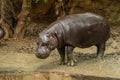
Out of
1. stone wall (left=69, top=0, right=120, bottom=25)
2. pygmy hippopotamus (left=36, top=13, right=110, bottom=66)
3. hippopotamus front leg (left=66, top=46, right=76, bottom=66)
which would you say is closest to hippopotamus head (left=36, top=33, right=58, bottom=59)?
pygmy hippopotamus (left=36, top=13, right=110, bottom=66)

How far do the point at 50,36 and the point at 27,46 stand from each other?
1349mm

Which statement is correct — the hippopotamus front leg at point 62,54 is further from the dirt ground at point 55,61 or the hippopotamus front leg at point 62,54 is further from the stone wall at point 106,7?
the stone wall at point 106,7

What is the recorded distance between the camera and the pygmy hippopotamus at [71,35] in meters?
4.78

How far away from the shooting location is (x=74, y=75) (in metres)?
4.62

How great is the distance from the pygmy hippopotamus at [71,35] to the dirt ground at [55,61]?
0.20m

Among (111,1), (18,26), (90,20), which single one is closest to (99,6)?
(111,1)

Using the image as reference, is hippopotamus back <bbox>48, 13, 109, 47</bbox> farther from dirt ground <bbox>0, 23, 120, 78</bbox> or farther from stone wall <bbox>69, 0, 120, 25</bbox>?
stone wall <bbox>69, 0, 120, 25</bbox>

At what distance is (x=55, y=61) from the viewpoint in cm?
526

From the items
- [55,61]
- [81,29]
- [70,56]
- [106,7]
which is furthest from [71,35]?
[106,7]

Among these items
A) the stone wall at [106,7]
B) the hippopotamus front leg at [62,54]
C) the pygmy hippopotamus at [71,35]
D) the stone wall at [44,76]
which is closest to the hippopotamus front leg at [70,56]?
the pygmy hippopotamus at [71,35]

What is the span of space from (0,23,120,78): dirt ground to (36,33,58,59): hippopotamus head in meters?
0.24

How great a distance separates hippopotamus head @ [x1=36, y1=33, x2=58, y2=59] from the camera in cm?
472

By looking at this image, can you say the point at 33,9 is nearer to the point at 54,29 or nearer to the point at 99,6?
the point at 99,6

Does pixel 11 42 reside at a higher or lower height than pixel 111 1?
lower
